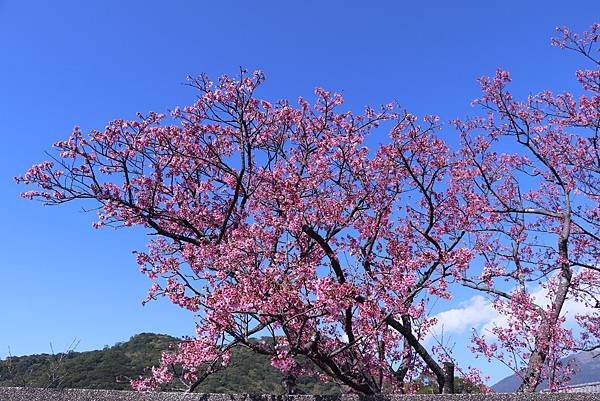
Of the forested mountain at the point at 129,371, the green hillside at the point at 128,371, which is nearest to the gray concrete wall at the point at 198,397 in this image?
the forested mountain at the point at 129,371

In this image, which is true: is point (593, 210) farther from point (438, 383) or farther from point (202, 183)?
point (202, 183)

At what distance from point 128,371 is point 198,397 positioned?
73.7 ft

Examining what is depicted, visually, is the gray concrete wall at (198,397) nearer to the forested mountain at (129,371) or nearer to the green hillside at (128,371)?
the forested mountain at (129,371)

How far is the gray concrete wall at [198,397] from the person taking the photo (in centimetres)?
680

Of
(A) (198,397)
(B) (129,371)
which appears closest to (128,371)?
(B) (129,371)

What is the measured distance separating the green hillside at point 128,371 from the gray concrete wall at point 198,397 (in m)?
13.7

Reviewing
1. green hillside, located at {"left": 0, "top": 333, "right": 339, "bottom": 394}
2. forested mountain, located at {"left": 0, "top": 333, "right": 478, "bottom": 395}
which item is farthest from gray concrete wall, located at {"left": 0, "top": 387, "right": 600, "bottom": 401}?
green hillside, located at {"left": 0, "top": 333, "right": 339, "bottom": 394}

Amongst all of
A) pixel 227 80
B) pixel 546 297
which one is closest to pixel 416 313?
pixel 227 80

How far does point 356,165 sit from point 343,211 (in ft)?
2.80

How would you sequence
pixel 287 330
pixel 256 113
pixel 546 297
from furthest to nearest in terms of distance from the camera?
pixel 546 297, pixel 256 113, pixel 287 330

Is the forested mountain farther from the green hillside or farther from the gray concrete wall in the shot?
the gray concrete wall

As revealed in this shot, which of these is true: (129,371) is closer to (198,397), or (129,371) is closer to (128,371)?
(128,371)

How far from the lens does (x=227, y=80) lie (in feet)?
32.1

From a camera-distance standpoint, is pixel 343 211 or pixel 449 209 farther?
pixel 449 209
